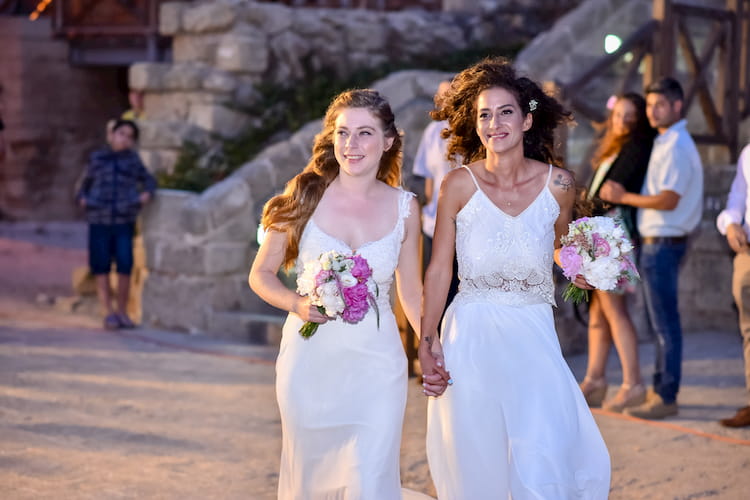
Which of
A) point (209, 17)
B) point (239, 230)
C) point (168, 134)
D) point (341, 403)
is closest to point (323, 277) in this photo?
point (341, 403)

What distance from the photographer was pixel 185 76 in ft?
36.9

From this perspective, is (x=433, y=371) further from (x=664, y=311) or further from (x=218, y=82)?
(x=218, y=82)

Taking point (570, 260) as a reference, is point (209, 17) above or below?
above

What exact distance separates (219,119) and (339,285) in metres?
8.08

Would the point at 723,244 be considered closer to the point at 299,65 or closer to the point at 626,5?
the point at 626,5

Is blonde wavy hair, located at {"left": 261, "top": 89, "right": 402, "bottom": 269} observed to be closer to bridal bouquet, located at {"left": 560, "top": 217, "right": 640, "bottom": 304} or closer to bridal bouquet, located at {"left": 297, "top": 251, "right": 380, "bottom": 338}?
bridal bouquet, located at {"left": 297, "top": 251, "right": 380, "bottom": 338}

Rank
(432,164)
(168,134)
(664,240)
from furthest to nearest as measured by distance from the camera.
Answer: (168,134) → (432,164) → (664,240)

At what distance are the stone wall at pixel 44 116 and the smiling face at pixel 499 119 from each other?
14.3 meters

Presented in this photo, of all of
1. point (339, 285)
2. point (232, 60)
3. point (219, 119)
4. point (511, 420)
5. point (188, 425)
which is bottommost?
point (188, 425)

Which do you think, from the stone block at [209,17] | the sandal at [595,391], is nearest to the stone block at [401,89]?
the stone block at [209,17]

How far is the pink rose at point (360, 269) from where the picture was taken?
11.7 ft

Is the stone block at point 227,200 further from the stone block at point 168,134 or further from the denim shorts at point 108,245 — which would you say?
the stone block at point 168,134

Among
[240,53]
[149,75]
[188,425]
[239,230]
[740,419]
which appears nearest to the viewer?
[740,419]

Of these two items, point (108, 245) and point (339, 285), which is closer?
point (339, 285)
